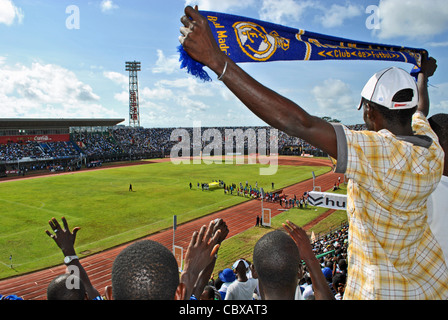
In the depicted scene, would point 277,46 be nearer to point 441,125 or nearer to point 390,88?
point 441,125

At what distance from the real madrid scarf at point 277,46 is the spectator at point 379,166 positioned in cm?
150

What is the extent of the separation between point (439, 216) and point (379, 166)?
1150 mm

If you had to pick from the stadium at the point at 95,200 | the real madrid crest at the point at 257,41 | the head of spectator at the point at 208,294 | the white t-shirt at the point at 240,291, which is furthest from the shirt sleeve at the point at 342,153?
the stadium at the point at 95,200

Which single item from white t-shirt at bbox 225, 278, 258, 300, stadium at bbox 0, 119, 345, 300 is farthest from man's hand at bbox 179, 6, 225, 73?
stadium at bbox 0, 119, 345, 300

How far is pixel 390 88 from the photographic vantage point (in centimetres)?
198

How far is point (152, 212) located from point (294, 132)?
26.1 metres

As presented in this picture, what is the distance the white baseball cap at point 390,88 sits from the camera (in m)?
1.98

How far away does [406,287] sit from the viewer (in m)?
2.03

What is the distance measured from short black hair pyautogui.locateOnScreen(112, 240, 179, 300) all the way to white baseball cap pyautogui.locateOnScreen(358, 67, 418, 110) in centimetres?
171

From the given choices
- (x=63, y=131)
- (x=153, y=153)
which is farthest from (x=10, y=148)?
(x=153, y=153)

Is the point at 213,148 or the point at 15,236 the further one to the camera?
the point at 213,148

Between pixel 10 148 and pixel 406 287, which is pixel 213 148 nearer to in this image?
pixel 10 148

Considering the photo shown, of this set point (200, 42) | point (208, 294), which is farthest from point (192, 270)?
point (208, 294)
